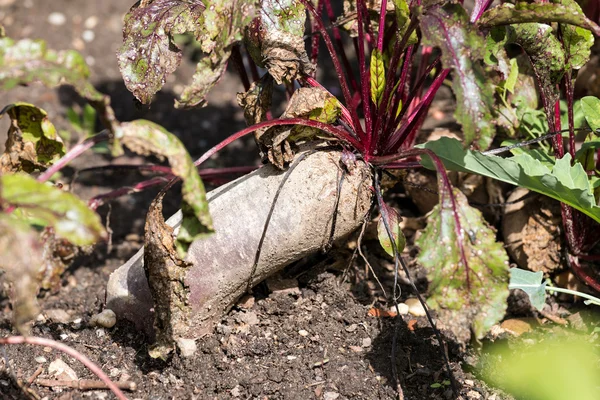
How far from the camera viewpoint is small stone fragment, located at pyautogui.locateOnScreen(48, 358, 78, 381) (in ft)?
5.73

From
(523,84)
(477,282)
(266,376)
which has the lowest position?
(266,376)

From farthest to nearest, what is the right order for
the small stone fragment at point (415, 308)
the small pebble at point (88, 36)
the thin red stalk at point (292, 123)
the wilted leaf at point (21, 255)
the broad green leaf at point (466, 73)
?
the small pebble at point (88, 36) < the small stone fragment at point (415, 308) < the thin red stalk at point (292, 123) < the broad green leaf at point (466, 73) < the wilted leaf at point (21, 255)

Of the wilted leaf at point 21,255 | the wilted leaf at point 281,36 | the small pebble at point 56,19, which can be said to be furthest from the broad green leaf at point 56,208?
the small pebble at point 56,19

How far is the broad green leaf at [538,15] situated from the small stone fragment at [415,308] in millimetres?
844

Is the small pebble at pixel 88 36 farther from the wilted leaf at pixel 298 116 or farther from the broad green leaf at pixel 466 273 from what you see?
the broad green leaf at pixel 466 273

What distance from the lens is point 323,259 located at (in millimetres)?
2117

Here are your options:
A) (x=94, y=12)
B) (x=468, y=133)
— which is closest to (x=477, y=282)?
(x=468, y=133)

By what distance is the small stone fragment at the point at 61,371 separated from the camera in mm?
1745

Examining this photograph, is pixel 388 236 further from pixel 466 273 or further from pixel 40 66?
pixel 40 66

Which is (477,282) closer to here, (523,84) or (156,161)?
(523,84)

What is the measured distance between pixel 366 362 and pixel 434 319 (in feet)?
0.94

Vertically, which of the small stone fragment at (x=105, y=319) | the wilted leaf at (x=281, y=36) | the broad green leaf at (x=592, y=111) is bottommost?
the small stone fragment at (x=105, y=319)

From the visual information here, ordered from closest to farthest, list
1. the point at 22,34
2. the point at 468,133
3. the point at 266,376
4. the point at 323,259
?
the point at 468,133, the point at 266,376, the point at 323,259, the point at 22,34

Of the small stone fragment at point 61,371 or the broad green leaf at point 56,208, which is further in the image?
the small stone fragment at point 61,371
